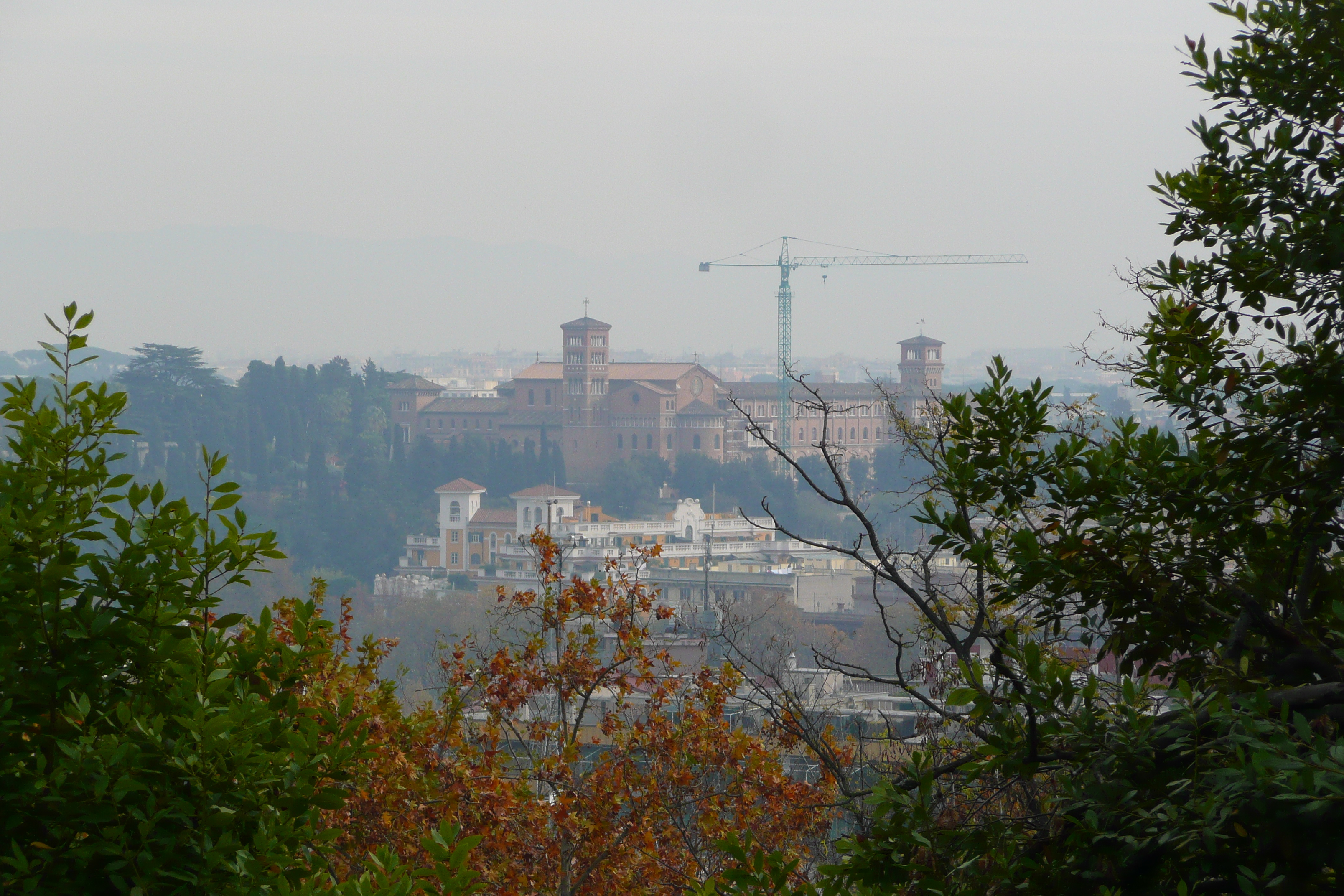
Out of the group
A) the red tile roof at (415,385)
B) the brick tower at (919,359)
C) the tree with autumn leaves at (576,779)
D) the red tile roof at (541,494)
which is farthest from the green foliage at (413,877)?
the red tile roof at (415,385)

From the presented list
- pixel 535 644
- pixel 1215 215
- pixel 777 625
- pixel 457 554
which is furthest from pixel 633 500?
pixel 1215 215

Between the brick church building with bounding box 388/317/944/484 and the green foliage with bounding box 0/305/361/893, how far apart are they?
6005 cm

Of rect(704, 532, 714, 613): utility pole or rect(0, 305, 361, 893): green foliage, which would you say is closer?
rect(0, 305, 361, 893): green foliage

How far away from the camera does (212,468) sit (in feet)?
6.14

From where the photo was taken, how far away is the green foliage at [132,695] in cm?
161

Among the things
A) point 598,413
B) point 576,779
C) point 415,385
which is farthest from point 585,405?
point 576,779

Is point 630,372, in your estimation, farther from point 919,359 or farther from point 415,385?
point 919,359

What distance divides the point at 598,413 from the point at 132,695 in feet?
206

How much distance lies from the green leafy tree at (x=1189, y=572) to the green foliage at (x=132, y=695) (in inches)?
26.4

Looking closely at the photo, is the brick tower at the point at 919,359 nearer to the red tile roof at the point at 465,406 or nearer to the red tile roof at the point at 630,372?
the red tile roof at the point at 630,372

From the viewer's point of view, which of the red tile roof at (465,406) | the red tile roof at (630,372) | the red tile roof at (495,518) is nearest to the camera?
the red tile roof at (495,518)

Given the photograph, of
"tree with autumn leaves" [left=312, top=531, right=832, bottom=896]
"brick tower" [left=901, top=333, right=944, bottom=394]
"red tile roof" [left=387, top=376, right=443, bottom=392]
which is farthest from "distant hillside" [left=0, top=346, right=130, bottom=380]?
"tree with autumn leaves" [left=312, top=531, right=832, bottom=896]

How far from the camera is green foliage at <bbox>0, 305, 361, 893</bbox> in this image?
1.61 m

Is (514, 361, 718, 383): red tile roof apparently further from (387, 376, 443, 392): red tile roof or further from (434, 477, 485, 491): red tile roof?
(434, 477, 485, 491): red tile roof
